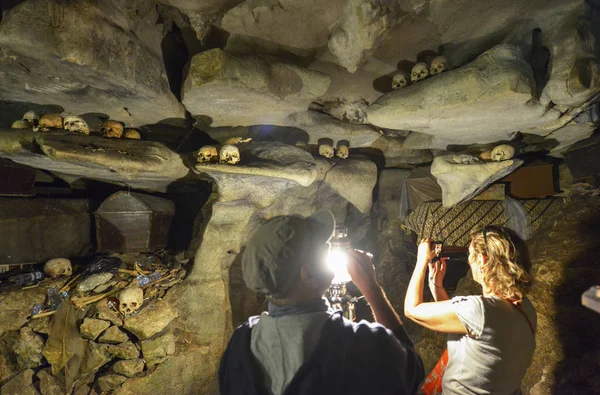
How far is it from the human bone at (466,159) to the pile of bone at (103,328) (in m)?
5.37

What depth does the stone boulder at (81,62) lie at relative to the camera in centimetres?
260

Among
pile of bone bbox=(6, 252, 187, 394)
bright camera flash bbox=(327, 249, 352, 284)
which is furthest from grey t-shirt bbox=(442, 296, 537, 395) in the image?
pile of bone bbox=(6, 252, 187, 394)

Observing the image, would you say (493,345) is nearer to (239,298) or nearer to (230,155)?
(230,155)

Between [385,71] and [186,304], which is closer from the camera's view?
[385,71]

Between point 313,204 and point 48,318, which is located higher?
point 313,204

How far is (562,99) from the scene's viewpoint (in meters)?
3.06

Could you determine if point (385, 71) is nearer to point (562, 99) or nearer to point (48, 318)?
point (562, 99)

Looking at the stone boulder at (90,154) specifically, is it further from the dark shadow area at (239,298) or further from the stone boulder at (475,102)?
the stone boulder at (475,102)

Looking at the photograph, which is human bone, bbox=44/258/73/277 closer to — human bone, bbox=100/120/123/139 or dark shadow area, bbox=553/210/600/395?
human bone, bbox=100/120/123/139

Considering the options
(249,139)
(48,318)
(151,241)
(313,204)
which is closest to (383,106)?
(249,139)

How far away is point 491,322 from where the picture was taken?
1.92 metres

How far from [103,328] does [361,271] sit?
4.64 meters

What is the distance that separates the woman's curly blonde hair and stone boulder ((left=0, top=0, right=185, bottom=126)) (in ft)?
13.2

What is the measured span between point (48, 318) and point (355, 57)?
576cm
